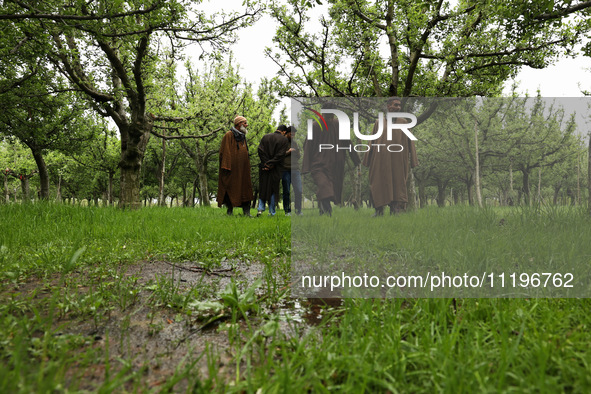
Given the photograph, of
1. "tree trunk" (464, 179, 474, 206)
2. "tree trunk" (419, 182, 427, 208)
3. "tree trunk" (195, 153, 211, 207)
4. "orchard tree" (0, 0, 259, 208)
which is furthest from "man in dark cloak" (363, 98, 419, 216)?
"tree trunk" (195, 153, 211, 207)

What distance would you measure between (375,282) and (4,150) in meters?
39.6

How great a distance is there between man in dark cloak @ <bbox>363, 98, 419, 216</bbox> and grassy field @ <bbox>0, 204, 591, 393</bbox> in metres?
0.15

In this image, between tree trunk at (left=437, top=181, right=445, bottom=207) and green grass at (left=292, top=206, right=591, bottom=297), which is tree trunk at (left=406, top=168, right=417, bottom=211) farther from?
tree trunk at (left=437, top=181, right=445, bottom=207)

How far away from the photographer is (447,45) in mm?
8555

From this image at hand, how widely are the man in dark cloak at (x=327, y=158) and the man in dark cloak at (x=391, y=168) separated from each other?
0.15m

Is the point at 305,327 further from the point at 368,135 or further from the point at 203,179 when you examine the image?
the point at 203,179

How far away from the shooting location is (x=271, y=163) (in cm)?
795

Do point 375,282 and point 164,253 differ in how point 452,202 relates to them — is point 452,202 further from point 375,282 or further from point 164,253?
point 164,253

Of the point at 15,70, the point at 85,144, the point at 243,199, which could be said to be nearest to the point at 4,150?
the point at 85,144

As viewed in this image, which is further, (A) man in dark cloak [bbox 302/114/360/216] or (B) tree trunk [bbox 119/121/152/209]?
(B) tree trunk [bbox 119/121/152/209]

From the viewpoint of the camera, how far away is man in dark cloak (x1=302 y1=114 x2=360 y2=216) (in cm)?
219

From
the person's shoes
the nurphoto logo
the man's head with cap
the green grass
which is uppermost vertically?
the man's head with cap

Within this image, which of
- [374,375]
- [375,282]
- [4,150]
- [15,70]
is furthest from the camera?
[4,150]

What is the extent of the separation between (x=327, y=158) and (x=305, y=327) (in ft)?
3.81
